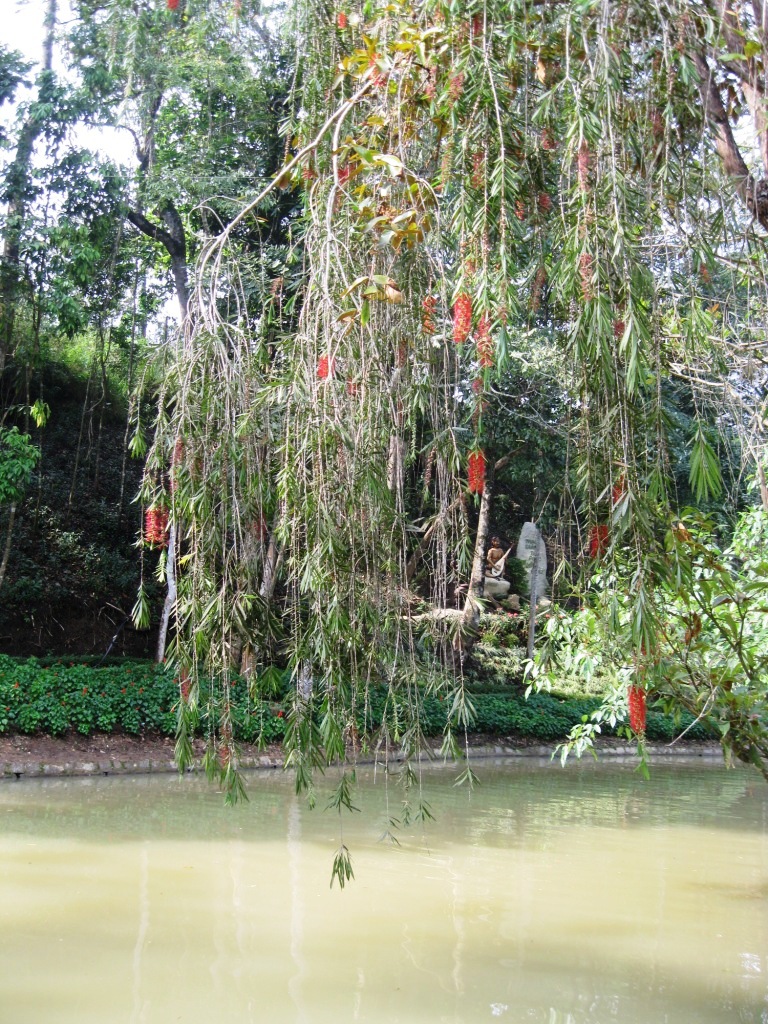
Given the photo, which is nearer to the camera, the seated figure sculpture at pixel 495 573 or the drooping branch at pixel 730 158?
the drooping branch at pixel 730 158

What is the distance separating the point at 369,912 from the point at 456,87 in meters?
4.24

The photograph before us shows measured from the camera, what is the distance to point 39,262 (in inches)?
374

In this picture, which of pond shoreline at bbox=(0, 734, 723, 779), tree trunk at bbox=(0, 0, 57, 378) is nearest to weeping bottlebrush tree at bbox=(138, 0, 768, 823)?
pond shoreline at bbox=(0, 734, 723, 779)

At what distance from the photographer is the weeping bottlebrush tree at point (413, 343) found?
1.96 metres

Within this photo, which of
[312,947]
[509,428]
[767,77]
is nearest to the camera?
[767,77]

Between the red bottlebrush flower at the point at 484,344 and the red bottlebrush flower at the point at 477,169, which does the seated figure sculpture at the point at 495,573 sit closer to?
the red bottlebrush flower at the point at 477,169

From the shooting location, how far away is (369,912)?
5.02 metres

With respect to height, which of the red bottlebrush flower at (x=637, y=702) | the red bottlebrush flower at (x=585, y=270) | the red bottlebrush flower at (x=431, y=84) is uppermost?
the red bottlebrush flower at (x=431, y=84)

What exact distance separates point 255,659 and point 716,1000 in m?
3.09

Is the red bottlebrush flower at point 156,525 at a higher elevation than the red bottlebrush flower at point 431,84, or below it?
below

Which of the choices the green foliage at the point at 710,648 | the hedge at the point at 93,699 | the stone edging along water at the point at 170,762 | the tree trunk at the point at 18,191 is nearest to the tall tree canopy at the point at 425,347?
the green foliage at the point at 710,648

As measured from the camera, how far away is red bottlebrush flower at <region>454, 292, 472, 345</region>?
2.00 metres

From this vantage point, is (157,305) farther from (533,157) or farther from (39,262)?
(533,157)

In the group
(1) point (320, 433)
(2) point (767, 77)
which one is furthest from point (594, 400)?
(2) point (767, 77)
